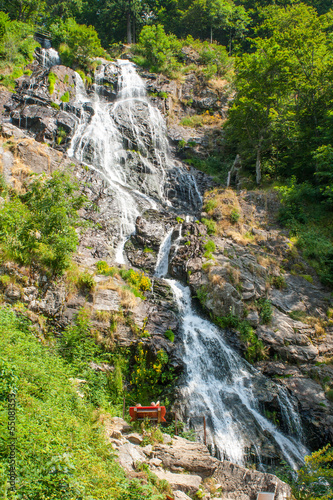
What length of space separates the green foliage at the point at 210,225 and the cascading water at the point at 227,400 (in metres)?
5.45

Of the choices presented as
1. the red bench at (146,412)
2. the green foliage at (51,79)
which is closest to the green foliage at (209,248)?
the red bench at (146,412)

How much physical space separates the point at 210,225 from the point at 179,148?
36.5ft

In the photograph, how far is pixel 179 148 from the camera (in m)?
26.1

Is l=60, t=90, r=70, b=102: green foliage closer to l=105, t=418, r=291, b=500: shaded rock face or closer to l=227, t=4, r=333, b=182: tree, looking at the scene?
l=227, t=4, r=333, b=182: tree

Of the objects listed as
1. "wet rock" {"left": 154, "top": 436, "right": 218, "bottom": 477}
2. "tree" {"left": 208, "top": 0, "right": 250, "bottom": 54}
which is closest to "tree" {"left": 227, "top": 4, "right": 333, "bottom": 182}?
"wet rock" {"left": 154, "top": 436, "right": 218, "bottom": 477}

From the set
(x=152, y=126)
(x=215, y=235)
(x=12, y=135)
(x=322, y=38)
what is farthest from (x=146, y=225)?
(x=322, y=38)

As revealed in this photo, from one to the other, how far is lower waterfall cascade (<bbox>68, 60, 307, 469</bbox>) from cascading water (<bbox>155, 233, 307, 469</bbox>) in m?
0.03

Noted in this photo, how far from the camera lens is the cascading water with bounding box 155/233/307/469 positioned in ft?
30.6

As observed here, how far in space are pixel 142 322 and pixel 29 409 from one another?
19.8 ft

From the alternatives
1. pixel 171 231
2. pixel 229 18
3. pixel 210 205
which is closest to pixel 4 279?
pixel 171 231

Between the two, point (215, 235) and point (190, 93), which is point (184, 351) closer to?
point (215, 235)

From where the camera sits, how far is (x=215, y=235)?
55.8 feet

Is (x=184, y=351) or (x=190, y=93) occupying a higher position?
(x=190, y=93)

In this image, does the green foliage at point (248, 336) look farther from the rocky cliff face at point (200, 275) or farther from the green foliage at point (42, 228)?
the green foliage at point (42, 228)
